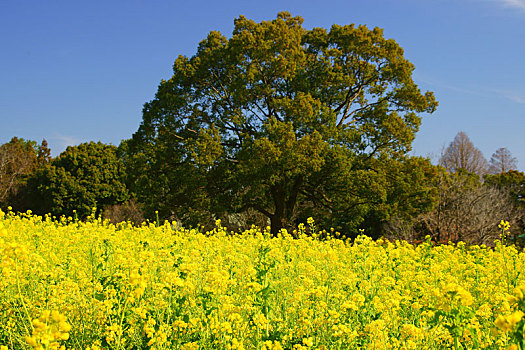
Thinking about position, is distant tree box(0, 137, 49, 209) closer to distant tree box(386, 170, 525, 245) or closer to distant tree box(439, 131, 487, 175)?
distant tree box(386, 170, 525, 245)

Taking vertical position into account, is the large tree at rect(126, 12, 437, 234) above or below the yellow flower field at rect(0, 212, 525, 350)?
above

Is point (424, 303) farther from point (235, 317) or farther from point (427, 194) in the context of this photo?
point (427, 194)

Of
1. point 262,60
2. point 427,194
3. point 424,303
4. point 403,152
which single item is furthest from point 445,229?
point 424,303

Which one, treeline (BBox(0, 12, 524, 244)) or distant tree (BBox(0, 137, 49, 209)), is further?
distant tree (BBox(0, 137, 49, 209))

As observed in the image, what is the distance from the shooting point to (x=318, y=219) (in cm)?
1748

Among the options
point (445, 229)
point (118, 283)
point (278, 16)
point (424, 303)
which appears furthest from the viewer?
point (278, 16)

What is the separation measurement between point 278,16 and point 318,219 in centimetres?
793

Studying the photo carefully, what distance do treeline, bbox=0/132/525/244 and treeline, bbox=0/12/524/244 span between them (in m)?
0.08

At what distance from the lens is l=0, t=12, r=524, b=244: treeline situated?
15195 millimetres

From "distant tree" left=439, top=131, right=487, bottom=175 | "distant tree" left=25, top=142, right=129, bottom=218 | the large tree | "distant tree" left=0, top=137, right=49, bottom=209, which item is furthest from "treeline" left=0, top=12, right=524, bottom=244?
"distant tree" left=439, top=131, right=487, bottom=175

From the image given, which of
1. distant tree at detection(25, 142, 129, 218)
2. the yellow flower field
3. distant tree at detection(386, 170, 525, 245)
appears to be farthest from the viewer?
distant tree at detection(25, 142, 129, 218)

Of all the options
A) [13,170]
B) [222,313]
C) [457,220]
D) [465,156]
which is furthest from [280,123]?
[465,156]

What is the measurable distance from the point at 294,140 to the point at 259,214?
6.89 meters

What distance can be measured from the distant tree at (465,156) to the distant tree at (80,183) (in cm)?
2729
